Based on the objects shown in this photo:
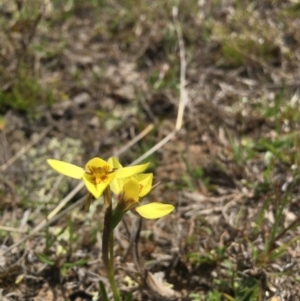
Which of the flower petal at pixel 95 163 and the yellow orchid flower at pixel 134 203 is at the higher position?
the flower petal at pixel 95 163

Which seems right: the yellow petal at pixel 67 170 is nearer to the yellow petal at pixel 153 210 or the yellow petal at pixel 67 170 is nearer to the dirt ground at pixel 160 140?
the yellow petal at pixel 153 210

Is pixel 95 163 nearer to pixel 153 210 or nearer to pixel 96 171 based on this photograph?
pixel 96 171

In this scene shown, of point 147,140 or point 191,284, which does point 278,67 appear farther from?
point 191,284

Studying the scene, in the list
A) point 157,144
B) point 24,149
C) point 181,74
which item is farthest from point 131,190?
point 181,74

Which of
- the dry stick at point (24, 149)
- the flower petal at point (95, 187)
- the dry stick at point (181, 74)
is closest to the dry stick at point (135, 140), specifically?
the dry stick at point (181, 74)

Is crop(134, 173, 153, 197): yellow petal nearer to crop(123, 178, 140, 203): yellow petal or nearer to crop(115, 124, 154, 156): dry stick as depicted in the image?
crop(123, 178, 140, 203): yellow petal
